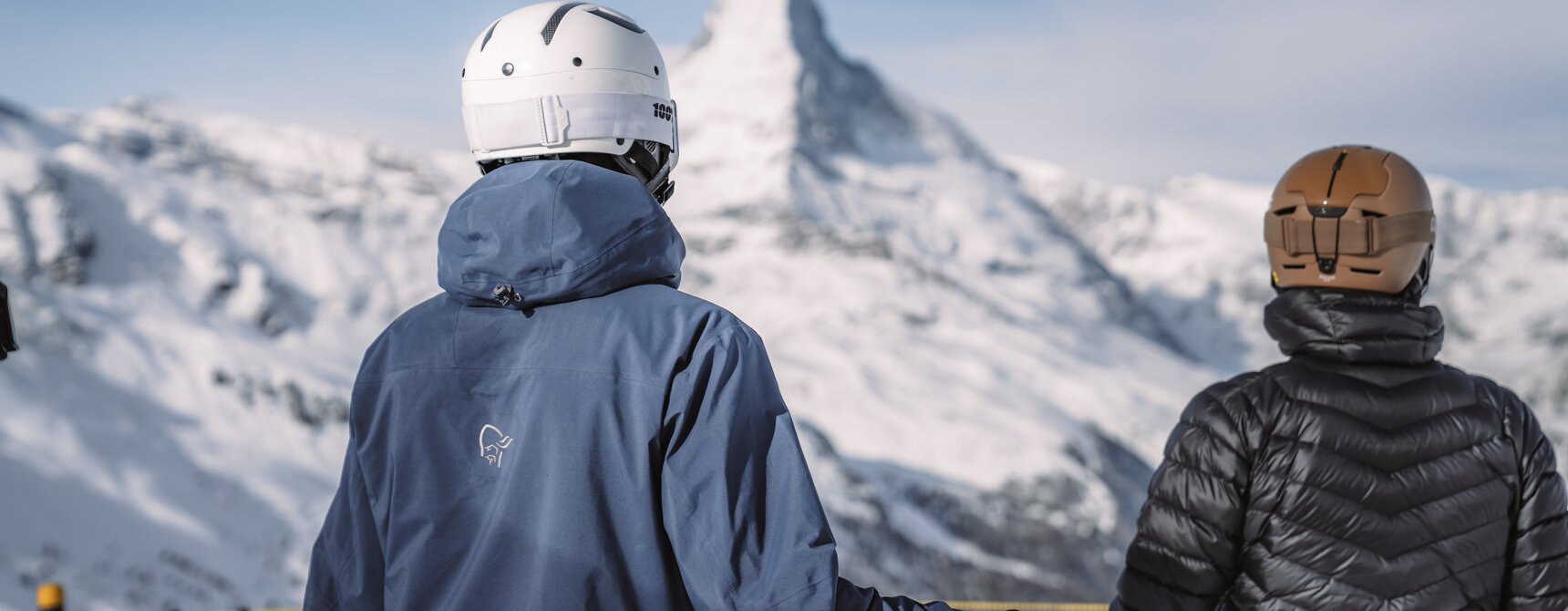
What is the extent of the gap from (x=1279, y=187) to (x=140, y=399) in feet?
218

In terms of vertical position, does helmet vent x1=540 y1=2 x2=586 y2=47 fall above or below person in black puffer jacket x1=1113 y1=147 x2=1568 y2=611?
above

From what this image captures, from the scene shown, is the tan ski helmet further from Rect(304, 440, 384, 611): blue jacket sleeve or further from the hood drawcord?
Rect(304, 440, 384, 611): blue jacket sleeve

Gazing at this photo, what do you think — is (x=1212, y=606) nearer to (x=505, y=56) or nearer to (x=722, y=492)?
(x=722, y=492)

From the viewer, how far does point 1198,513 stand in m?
3.68

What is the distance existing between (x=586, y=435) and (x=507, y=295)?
0.36 meters

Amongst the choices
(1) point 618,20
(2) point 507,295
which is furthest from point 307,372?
(2) point 507,295

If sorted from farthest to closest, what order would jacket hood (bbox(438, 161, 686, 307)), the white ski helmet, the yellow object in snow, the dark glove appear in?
the yellow object in snow → the white ski helmet → the dark glove → jacket hood (bbox(438, 161, 686, 307))

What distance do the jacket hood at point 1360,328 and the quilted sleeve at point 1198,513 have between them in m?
0.28

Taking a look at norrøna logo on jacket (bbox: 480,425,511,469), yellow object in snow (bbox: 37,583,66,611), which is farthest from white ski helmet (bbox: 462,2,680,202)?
yellow object in snow (bbox: 37,583,66,611)

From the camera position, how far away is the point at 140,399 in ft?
197

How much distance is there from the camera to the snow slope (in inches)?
1911

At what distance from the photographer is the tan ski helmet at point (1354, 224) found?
376 cm

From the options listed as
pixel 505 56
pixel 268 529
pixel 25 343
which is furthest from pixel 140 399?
pixel 505 56

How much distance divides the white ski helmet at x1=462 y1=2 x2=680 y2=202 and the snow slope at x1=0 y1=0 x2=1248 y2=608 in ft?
126
